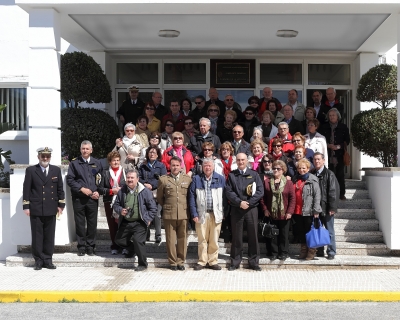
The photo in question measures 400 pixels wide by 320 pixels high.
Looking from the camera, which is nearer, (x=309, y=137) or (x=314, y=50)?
(x=309, y=137)

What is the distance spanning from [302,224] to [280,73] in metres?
6.19

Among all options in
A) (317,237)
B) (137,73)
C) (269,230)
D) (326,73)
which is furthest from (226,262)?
(326,73)

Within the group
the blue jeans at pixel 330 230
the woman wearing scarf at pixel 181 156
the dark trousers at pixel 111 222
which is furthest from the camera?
the woman wearing scarf at pixel 181 156

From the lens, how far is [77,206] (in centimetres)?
1027

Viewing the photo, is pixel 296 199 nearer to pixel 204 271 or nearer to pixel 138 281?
pixel 204 271

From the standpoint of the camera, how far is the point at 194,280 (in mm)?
9031

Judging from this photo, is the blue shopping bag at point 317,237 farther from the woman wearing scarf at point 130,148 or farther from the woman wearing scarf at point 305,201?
the woman wearing scarf at point 130,148

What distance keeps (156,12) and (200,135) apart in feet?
7.64

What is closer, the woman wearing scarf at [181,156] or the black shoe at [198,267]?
the black shoe at [198,267]

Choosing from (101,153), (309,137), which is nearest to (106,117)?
(101,153)

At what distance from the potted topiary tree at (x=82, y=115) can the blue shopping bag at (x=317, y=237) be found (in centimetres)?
457

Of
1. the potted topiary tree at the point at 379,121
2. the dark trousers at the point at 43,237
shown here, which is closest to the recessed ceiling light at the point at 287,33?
the potted topiary tree at the point at 379,121

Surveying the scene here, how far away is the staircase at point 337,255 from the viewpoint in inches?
395

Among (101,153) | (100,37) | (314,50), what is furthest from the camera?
(314,50)
